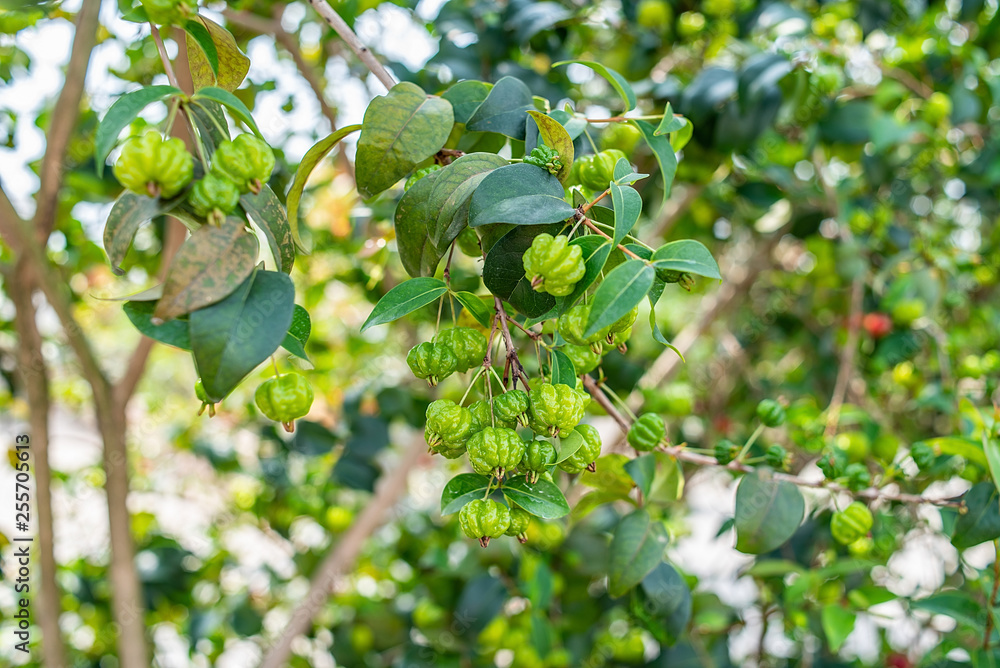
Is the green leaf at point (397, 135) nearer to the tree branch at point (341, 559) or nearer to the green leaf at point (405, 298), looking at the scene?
the green leaf at point (405, 298)

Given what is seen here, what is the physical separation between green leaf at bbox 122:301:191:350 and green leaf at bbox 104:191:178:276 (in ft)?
0.12

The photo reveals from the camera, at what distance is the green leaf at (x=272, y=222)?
0.54 m

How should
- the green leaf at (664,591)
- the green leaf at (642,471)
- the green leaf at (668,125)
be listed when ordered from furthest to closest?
the green leaf at (664,591) → the green leaf at (642,471) → the green leaf at (668,125)

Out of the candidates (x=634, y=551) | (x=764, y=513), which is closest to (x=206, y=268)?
(x=634, y=551)

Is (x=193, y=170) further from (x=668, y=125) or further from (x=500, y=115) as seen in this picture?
(x=668, y=125)

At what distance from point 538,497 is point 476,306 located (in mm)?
181

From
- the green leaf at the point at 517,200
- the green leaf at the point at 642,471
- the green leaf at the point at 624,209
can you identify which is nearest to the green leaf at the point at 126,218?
the green leaf at the point at 517,200

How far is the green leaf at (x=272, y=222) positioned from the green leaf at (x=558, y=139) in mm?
231

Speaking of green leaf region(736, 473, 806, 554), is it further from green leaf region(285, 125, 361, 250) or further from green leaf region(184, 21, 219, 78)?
green leaf region(184, 21, 219, 78)

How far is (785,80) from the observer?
1.24 meters

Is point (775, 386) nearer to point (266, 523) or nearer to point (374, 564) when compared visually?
point (374, 564)

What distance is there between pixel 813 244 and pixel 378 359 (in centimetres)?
133

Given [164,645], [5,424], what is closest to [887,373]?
[164,645]

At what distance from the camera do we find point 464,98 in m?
0.73
